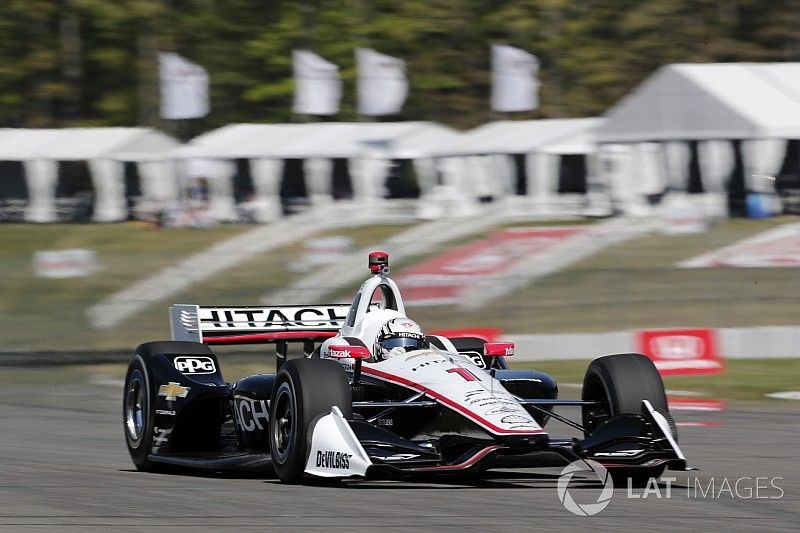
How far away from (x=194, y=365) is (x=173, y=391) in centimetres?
31

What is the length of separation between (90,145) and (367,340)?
31093 millimetres

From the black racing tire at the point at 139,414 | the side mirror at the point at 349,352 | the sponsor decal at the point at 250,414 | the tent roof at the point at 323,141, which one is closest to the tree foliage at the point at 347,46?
the tent roof at the point at 323,141

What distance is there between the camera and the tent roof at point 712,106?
31.9 meters

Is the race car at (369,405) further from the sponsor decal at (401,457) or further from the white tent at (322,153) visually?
the white tent at (322,153)

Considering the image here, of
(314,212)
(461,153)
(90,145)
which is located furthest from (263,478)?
(90,145)

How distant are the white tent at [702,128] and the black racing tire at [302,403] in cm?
2340

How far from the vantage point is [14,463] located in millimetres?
10766

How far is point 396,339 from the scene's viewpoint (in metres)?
9.80

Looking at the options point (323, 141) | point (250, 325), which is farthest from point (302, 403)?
point (323, 141)

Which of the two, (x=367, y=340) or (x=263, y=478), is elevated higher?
(x=367, y=340)

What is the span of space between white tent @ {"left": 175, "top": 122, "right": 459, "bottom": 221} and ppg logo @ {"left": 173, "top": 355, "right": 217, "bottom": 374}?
25424 millimetres

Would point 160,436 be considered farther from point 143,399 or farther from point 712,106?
point 712,106

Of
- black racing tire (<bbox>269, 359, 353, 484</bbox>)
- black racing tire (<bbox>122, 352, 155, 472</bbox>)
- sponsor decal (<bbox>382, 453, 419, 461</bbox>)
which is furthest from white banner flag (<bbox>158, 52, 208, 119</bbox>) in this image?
sponsor decal (<bbox>382, 453, 419, 461</bbox>)

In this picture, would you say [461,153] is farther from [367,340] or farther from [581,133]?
[367,340]
